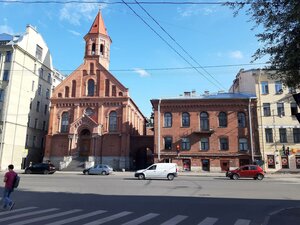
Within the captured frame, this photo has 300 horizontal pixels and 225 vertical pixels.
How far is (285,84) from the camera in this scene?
10031 millimetres

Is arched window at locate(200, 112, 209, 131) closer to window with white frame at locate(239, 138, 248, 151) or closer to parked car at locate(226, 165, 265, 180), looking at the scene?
window with white frame at locate(239, 138, 248, 151)

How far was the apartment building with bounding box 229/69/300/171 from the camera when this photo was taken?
3994 centimetres

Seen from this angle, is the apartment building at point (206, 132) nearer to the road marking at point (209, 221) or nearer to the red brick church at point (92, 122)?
the red brick church at point (92, 122)

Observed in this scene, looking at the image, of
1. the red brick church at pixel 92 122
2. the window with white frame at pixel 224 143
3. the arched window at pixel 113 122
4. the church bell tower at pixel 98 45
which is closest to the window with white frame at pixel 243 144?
the window with white frame at pixel 224 143

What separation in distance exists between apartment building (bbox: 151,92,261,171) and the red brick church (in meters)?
5.28

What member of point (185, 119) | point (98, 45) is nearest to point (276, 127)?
point (185, 119)

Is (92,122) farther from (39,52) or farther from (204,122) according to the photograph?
(39,52)

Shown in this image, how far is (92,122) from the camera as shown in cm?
4594

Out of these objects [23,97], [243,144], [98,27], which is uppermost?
[98,27]

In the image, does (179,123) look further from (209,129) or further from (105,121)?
(105,121)

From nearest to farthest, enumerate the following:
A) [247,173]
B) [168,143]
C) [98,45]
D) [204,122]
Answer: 1. [247,173]
2. [168,143]
3. [204,122]
4. [98,45]

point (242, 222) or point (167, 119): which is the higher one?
point (167, 119)

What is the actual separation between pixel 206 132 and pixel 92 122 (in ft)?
58.2

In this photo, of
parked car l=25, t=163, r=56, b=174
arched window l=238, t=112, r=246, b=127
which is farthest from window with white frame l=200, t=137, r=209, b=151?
parked car l=25, t=163, r=56, b=174
